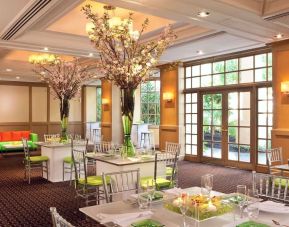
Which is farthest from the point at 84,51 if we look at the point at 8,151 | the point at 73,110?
the point at 73,110

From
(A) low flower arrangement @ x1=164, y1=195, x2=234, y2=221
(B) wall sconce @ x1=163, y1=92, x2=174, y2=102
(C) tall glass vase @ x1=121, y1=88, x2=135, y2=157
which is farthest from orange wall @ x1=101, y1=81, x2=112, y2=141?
(A) low flower arrangement @ x1=164, y1=195, x2=234, y2=221

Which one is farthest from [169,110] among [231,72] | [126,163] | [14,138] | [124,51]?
[14,138]

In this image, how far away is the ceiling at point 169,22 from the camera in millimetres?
4746

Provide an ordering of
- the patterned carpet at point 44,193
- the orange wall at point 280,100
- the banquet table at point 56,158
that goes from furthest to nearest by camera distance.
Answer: the banquet table at point 56,158, the orange wall at point 280,100, the patterned carpet at point 44,193

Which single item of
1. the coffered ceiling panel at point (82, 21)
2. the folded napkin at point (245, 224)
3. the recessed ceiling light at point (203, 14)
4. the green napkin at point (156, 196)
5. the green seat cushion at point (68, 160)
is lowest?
the green seat cushion at point (68, 160)

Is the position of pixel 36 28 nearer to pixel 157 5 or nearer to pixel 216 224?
pixel 157 5

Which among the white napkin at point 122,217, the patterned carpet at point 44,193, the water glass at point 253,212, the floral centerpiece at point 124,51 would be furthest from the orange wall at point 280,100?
the white napkin at point 122,217

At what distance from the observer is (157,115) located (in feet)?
44.7

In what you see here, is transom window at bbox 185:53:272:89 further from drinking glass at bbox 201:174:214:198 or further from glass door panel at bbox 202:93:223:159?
drinking glass at bbox 201:174:214:198

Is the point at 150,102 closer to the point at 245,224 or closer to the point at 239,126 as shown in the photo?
the point at 239,126

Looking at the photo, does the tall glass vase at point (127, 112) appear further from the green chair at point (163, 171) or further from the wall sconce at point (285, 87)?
the wall sconce at point (285, 87)

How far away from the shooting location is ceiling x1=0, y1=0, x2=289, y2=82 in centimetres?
475

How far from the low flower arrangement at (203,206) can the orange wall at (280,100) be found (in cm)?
518

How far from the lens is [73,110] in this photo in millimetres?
15352
